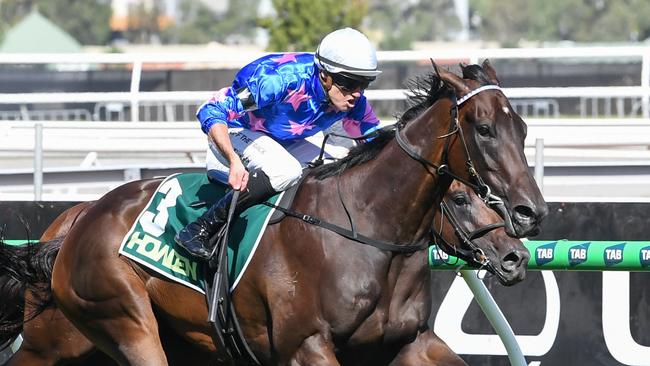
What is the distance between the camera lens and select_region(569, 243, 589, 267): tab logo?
539 centimetres

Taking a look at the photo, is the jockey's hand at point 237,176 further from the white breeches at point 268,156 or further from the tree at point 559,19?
the tree at point 559,19

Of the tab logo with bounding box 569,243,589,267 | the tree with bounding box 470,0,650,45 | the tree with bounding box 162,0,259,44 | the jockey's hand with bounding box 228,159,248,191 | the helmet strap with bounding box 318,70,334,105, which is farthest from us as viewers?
the tree with bounding box 162,0,259,44

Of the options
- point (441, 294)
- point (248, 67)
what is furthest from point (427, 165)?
point (441, 294)

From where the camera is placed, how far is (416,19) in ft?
388

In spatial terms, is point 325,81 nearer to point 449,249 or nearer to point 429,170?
point 429,170

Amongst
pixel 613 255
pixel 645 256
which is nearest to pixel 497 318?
pixel 613 255

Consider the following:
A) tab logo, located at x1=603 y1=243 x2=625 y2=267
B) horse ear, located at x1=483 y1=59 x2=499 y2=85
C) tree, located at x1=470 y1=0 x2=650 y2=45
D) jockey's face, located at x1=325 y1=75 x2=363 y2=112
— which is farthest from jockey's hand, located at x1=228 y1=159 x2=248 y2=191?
tree, located at x1=470 y1=0 x2=650 y2=45

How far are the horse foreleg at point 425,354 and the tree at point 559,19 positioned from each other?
9173 cm

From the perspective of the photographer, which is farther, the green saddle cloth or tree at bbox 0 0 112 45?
tree at bbox 0 0 112 45

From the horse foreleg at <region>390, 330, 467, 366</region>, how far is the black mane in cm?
73

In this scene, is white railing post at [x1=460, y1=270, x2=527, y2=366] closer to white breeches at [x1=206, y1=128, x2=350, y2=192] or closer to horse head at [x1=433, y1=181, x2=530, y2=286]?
horse head at [x1=433, y1=181, x2=530, y2=286]

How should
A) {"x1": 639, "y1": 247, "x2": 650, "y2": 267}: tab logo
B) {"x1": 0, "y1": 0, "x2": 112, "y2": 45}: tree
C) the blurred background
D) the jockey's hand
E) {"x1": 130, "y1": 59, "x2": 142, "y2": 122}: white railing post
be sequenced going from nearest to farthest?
the jockey's hand → {"x1": 639, "y1": 247, "x2": 650, "y2": 267}: tab logo → the blurred background → {"x1": 130, "y1": 59, "x2": 142, "y2": 122}: white railing post → {"x1": 0, "y1": 0, "x2": 112, "y2": 45}: tree

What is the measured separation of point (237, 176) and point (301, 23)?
112 ft

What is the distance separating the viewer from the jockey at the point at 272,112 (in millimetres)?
4691
